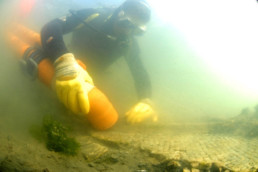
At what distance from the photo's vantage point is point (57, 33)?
3.46m

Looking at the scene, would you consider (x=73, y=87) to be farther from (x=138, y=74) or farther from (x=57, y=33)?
(x=138, y=74)

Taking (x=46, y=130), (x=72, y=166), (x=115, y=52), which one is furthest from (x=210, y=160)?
(x=115, y=52)

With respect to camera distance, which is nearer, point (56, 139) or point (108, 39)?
point (56, 139)

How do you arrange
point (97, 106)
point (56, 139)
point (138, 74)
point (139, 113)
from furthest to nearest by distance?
point (138, 74)
point (139, 113)
point (97, 106)
point (56, 139)

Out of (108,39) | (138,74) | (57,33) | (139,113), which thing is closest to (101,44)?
(108,39)

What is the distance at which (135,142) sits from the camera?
2.57 metres

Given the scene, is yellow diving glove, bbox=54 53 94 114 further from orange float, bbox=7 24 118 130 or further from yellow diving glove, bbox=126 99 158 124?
yellow diving glove, bbox=126 99 158 124

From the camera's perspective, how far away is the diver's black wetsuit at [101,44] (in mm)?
4590

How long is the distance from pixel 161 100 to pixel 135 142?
19.3ft

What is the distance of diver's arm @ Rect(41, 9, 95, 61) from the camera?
10.2 ft

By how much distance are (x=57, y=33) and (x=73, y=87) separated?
1.67 metres

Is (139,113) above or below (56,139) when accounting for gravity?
above

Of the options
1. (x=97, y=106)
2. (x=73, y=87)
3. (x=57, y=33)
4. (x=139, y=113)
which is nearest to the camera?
(x=73, y=87)

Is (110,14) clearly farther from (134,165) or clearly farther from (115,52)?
(134,165)
